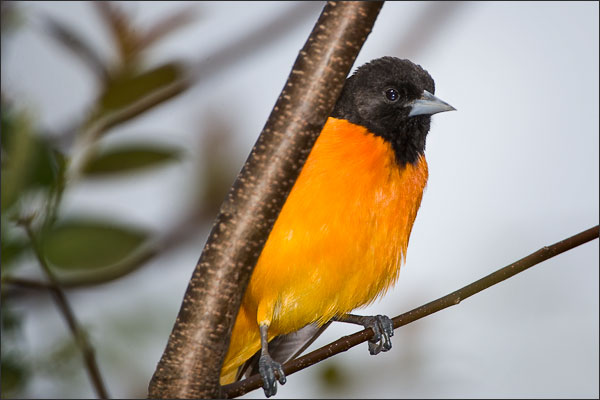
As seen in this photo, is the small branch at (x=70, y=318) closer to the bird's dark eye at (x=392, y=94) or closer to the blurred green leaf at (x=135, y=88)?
the blurred green leaf at (x=135, y=88)

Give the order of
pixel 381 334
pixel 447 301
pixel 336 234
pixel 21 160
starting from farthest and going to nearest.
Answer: pixel 381 334, pixel 336 234, pixel 447 301, pixel 21 160

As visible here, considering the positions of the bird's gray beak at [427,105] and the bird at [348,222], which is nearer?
the bird at [348,222]

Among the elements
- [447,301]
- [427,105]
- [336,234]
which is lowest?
[447,301]

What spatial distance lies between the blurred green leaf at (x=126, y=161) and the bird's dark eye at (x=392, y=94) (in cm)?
149

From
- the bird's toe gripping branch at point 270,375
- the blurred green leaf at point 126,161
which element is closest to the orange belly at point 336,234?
the bird's toe gripping branch at point 270,375

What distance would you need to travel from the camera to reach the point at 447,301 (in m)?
1.33

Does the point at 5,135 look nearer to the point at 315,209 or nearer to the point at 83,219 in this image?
the point at 83,219

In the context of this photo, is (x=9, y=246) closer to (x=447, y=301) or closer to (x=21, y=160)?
(x=21, y=160)

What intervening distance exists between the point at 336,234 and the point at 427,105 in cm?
64

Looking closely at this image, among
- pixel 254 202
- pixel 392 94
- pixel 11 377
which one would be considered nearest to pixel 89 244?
pixel 11 377

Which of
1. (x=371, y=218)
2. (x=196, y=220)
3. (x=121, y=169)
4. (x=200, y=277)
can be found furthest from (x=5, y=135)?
(x=371, y=218)

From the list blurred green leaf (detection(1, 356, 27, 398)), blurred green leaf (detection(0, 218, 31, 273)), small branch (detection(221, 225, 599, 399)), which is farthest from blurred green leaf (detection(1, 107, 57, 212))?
small branch (detection(221, 225, 599, 399))

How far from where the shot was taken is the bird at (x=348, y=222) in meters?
2.03

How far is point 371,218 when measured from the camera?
2121mm
